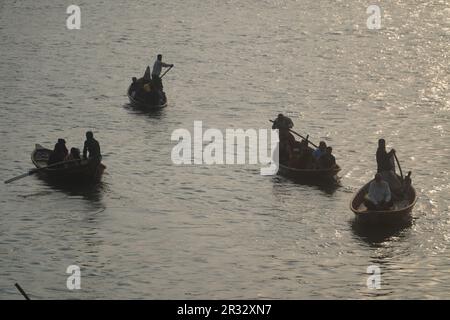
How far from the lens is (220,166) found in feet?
148

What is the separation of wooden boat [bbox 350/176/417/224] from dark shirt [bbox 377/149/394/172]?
899 millimetres

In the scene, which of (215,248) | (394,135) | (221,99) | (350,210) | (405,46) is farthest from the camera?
(405,46)

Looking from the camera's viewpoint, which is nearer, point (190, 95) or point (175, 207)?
point (175, 207)

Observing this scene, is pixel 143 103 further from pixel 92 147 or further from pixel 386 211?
pixel 386 211

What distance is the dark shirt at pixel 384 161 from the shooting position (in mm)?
38469

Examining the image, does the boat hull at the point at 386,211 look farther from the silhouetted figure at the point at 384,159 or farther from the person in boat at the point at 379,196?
the silhouetted figure at the point at 384,159

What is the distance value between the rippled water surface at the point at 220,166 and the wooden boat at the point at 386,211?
1.57ft

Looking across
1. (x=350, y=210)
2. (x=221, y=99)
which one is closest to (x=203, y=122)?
(x=221, y=99)

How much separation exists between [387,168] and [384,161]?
0.27 meters

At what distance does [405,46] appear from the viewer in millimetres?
75375

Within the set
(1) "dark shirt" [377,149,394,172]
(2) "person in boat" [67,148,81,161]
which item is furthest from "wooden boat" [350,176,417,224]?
(2) "person in boat" [67,148,81,161]

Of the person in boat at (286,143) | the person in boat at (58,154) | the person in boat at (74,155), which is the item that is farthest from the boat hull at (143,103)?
the person in boat at (74,155)

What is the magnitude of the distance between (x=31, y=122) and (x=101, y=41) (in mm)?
25300
